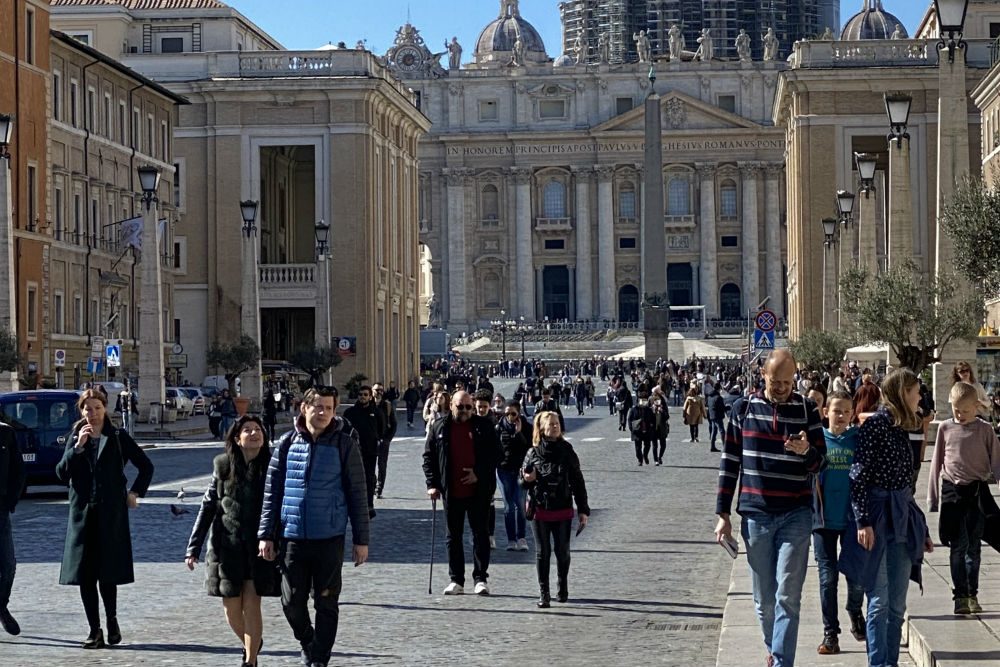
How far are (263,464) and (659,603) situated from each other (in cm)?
384

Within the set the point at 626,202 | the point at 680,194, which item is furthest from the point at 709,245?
the point at 626,202

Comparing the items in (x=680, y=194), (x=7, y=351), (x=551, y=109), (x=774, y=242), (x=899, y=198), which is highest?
(x=551, y=109)

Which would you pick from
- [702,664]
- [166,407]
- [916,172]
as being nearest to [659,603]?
[702,664]

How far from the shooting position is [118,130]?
59.1 metres

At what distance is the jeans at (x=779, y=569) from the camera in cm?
973

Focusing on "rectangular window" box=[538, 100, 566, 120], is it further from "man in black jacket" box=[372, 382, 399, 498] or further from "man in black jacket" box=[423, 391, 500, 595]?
"man in black jacket" box=[423, 391, 500, 595]

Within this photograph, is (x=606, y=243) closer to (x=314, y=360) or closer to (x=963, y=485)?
(x=314, y=360)

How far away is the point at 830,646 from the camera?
11.0 m

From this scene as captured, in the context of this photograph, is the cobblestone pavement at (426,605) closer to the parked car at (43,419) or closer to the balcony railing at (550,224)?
the parked car at (43,419)

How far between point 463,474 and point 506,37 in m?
136

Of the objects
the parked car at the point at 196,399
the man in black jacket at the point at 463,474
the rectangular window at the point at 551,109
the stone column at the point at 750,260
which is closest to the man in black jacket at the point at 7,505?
the man in black jacket at the point at 463,474

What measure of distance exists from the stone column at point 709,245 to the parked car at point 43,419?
106390 mm

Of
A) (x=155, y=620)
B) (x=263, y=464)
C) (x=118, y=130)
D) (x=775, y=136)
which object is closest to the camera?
(x=263, y=464)

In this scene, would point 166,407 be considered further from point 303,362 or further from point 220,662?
point 220,662
